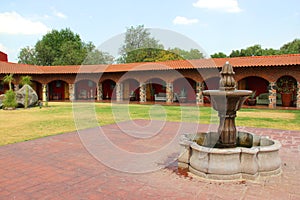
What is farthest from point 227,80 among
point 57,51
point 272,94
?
point 57,51

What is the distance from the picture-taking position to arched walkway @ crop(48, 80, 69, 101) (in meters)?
27.5

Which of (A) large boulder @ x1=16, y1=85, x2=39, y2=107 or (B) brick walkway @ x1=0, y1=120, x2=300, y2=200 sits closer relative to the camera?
(B) brick walkway @ x1=0, y1=120, x2=300, y2=200

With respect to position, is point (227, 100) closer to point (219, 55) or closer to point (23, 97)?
point (23, 97)

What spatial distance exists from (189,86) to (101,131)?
15.3 meters

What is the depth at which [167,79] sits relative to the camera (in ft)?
67.5

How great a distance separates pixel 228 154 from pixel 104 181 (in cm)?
208

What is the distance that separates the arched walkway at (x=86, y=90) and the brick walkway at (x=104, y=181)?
2087cm

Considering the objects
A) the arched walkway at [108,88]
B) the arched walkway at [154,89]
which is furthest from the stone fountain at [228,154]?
the arched walkway at [108,88]

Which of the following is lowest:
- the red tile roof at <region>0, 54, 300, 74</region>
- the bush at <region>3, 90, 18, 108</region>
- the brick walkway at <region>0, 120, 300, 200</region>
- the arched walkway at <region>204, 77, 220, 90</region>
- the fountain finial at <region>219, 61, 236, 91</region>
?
the brick walkway at <region>0, 120, 300, 200</region>

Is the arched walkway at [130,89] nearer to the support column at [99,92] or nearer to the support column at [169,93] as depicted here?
the support column at [99,92]

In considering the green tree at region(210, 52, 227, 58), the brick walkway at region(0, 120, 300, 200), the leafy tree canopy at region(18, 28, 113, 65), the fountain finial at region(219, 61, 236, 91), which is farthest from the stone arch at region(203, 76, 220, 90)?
the leafy tree canopy at region(18, 28, 113, 65)

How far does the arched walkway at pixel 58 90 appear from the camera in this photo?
27.5 meters

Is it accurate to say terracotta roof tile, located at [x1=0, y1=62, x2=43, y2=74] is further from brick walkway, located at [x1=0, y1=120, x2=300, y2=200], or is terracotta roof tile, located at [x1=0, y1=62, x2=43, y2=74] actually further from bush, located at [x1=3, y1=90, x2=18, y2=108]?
brick walkway, located at [x1=0, y1=120, x2=300, y2=200]

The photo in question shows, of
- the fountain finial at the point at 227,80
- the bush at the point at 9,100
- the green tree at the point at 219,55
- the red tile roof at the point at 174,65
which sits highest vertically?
the green tree at the point at 219,55
